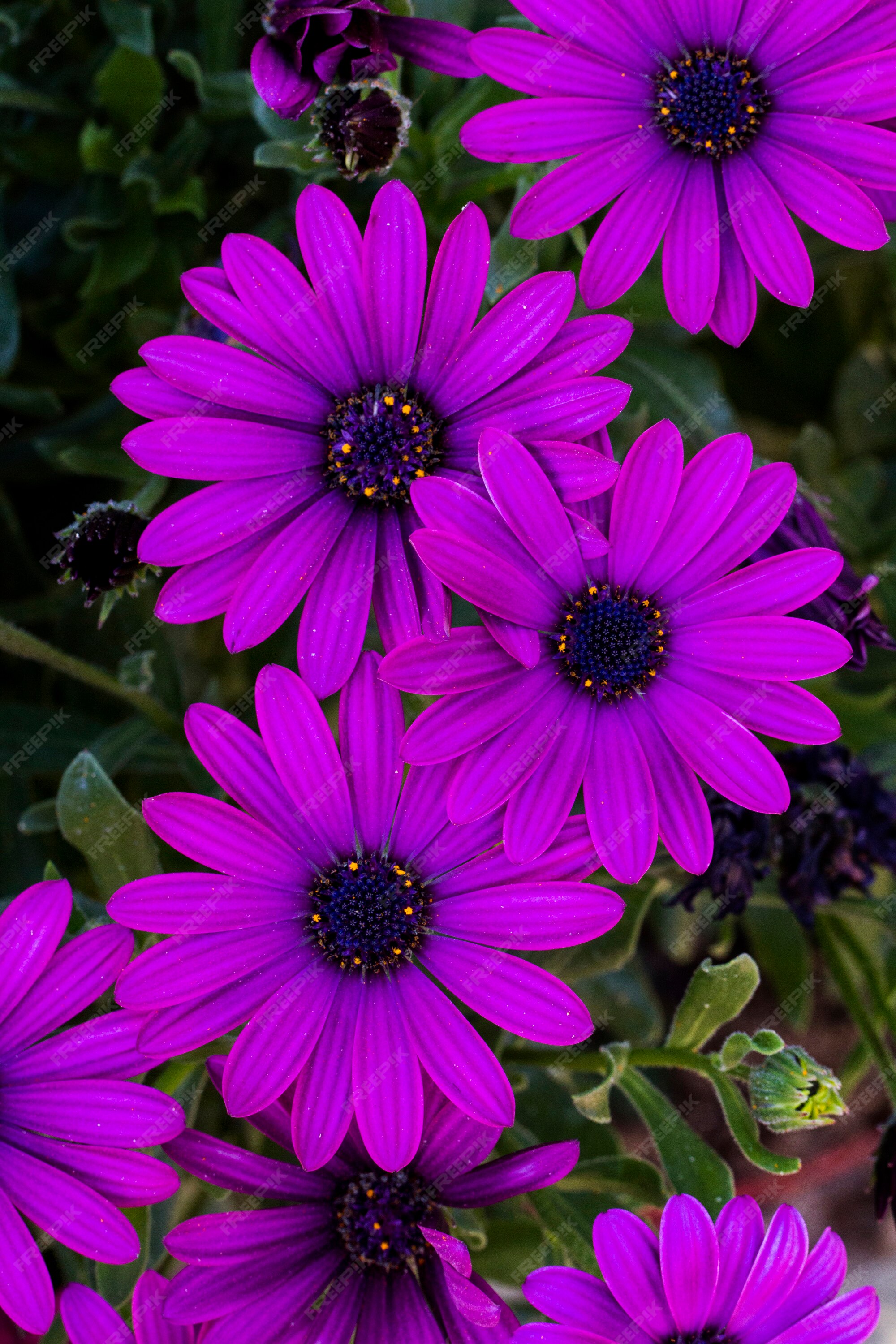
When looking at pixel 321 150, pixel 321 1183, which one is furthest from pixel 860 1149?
pixel 321 150

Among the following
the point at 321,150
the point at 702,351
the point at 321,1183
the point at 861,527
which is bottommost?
the point at 321,1183

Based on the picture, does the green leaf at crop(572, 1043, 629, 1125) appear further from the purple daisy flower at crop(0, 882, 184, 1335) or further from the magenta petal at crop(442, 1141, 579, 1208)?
the purple daisy flower at crop(0, 882, 184, 1335)

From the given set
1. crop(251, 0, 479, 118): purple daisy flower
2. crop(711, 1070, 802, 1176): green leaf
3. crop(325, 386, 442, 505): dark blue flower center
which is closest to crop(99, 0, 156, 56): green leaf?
crop(251, 0, 479, 118): purple daisy flower

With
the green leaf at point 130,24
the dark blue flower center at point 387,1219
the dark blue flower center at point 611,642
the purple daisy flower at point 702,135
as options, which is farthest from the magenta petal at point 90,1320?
the green leaf at point 130,24

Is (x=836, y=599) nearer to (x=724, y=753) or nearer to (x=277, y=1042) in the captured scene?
(x=724, y=753)

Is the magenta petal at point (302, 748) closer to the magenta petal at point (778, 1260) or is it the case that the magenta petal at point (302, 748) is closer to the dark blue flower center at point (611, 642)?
the dark blue flower center at point (611, 642)

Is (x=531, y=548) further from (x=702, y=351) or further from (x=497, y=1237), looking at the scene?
(x=702, y=351)

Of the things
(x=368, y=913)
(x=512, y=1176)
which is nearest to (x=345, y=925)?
(x=368, y=913)
